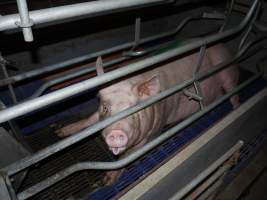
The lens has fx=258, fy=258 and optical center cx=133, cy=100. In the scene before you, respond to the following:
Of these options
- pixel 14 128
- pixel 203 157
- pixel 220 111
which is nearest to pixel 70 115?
pixel 14 128

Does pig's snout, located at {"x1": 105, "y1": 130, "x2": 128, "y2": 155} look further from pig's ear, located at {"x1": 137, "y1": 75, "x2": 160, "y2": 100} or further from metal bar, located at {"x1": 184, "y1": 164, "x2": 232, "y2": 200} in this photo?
metal bar, located at {"x1": 184, "y1": 164, "x2": 232, "y2": 200}

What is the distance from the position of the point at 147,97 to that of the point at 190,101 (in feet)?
3.19

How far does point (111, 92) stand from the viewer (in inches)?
75.3

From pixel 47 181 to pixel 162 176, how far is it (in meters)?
0.63

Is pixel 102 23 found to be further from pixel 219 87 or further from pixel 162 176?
pixel 162 176

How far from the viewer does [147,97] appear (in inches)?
76.9

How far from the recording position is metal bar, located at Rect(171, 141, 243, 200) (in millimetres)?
1878

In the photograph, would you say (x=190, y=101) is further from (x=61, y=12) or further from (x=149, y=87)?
(x=61, y=12)

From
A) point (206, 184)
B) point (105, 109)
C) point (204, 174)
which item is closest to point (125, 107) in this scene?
point (105, 109)

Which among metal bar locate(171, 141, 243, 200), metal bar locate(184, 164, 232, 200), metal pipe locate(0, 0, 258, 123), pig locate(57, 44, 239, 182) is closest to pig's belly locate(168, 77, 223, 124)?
pig locate(57, 44, 239, 182)

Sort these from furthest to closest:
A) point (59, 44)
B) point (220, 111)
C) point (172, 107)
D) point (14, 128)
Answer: point (59, 44) → point (220, 111) → point (172, 107) → point (14, 128)

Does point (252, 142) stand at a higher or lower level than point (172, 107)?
lower

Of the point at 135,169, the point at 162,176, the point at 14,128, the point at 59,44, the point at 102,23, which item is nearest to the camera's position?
the point at 162,176

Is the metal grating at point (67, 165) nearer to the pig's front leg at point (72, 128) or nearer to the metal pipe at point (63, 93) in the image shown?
the pig's front leg at point (72, 128)
